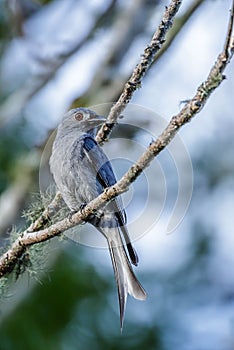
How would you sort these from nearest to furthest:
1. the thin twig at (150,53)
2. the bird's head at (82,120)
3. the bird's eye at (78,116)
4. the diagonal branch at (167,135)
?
1. the diagonal branch at (167,135)
2. the thin twig at (150,53)
3. the bird's head at (82,120)
4. the bird's eye at (78,116)

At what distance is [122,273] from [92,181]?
0.57 meters

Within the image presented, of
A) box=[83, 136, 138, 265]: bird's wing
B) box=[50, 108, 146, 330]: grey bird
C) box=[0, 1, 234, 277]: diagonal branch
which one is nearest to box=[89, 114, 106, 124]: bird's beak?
box=[50, 108, 146, 330]: grey bird

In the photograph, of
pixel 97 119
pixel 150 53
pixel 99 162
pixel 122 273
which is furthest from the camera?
pixel 97 119

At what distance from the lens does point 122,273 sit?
3.77 metres

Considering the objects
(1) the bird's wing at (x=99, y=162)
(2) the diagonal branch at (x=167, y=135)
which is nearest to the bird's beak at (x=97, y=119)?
(1) the bird's wing at (x=99, y=162)

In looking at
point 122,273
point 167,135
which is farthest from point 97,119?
point 167,135

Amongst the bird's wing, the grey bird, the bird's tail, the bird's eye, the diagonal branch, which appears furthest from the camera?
the bird's eye

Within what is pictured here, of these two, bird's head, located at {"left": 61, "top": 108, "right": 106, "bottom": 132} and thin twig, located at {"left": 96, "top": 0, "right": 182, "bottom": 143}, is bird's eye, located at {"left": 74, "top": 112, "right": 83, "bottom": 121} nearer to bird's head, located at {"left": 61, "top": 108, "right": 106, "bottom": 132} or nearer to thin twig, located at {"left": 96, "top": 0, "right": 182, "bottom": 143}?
bird's head, located at {"left": 61, "top": 108, "right": 106, "bottom": 132}

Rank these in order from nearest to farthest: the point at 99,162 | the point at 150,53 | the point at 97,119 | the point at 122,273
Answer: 1. the point at 150,53
2. the point at 122,273
3. the point at 99,162
4. the point at 97,119

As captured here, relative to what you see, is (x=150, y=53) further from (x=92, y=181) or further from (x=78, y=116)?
(x=78, y=116)

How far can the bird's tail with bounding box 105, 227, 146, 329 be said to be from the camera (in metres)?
3.57

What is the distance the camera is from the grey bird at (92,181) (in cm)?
374

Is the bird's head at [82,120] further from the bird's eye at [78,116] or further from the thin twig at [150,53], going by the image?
the thin twig at [150,53]

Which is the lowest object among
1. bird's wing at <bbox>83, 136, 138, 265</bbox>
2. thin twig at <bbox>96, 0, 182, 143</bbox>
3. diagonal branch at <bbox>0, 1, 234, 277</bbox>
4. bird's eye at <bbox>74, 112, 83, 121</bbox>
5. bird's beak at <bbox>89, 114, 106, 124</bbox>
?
diagonal branch at <bbox>0, 1, 234, 277</bbox>
